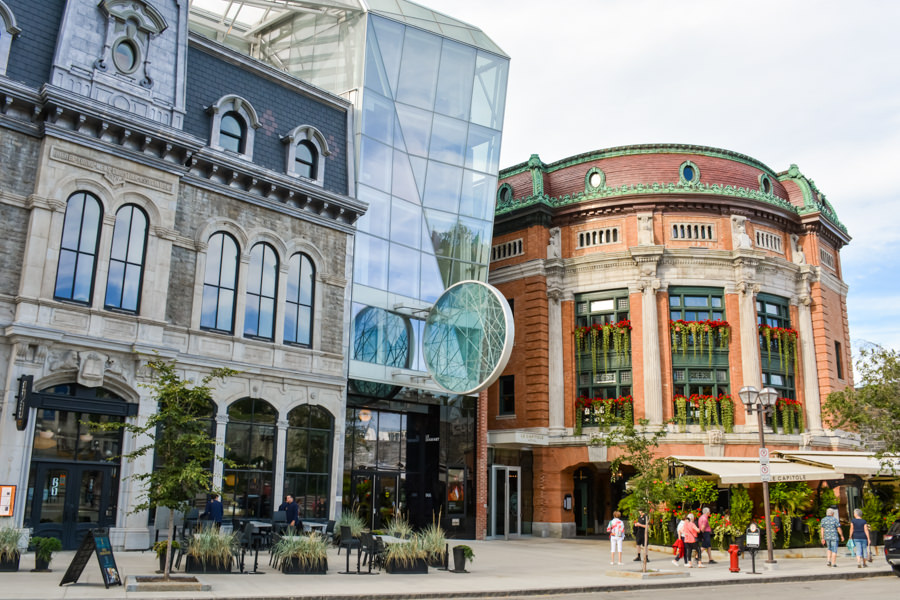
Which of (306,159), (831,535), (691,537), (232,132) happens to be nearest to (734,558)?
(691,537)

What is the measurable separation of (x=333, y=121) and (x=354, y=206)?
11.2 ft

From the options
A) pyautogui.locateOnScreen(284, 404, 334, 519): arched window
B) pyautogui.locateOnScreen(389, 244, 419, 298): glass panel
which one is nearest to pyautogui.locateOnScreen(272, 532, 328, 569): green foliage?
pyautogui.locateOnScreen(284, 404, 334, 519): arched window

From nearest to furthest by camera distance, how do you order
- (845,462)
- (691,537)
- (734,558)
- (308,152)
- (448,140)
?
(734,558) < (691,537) < (308,152) < (448,140) < (845,462)

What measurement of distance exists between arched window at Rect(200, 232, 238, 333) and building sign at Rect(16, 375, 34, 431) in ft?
17.9

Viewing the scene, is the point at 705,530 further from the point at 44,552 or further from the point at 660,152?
the point at 660,152

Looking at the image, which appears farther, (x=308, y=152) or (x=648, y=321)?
(x=648, y=321)

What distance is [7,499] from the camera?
18016 millimetres

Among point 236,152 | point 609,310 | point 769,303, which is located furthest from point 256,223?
point 769,303

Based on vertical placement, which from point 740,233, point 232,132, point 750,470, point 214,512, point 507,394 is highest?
point 740,233

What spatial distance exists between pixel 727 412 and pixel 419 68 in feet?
66.9

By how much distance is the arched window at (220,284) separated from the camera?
2350cm

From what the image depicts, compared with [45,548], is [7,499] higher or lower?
higher

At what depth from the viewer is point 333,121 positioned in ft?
92.1

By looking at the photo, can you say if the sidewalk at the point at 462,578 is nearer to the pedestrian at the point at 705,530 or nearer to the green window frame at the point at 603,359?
the pedestrian at the point at 705,530
